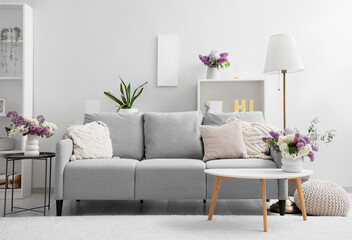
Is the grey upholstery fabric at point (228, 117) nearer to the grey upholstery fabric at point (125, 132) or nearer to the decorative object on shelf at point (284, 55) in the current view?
the decorative object on shelf at point (284, 55)

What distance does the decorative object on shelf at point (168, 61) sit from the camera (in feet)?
14.4

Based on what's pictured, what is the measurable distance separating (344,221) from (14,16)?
384cm

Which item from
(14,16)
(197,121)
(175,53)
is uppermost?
(14,16)

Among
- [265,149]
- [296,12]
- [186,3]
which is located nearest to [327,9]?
[296,12]

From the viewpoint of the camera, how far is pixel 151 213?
3.38m

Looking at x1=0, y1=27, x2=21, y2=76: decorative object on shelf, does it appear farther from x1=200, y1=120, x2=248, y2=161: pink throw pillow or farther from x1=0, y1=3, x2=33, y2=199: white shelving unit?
x1=200, y1=120, x2=248, y2=161: pink throw pillow

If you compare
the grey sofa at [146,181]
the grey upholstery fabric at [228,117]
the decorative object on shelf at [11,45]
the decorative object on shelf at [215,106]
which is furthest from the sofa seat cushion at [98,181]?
the decorative object on shelf at [11,45]

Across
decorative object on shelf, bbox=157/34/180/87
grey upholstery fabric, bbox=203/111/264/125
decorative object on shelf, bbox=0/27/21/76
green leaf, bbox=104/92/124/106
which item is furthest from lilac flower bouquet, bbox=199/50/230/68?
decorative object on shelf, bbox=0/27/21/76

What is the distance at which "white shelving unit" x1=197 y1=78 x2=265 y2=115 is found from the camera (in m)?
4.32

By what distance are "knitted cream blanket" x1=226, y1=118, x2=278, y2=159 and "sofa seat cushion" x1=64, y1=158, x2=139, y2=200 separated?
1080 millimetres

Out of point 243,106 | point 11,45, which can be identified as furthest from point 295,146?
point 11,45

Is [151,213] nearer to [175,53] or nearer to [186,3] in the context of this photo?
[175,53]

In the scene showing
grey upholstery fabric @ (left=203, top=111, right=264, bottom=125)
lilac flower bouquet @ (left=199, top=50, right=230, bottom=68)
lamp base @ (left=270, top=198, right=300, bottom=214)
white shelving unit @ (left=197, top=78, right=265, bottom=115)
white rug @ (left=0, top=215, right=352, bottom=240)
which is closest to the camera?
white rug @ (left=0, top=215, right=352, bottom=240)

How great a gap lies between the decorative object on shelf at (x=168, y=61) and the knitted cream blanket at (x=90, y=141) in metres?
1.06
